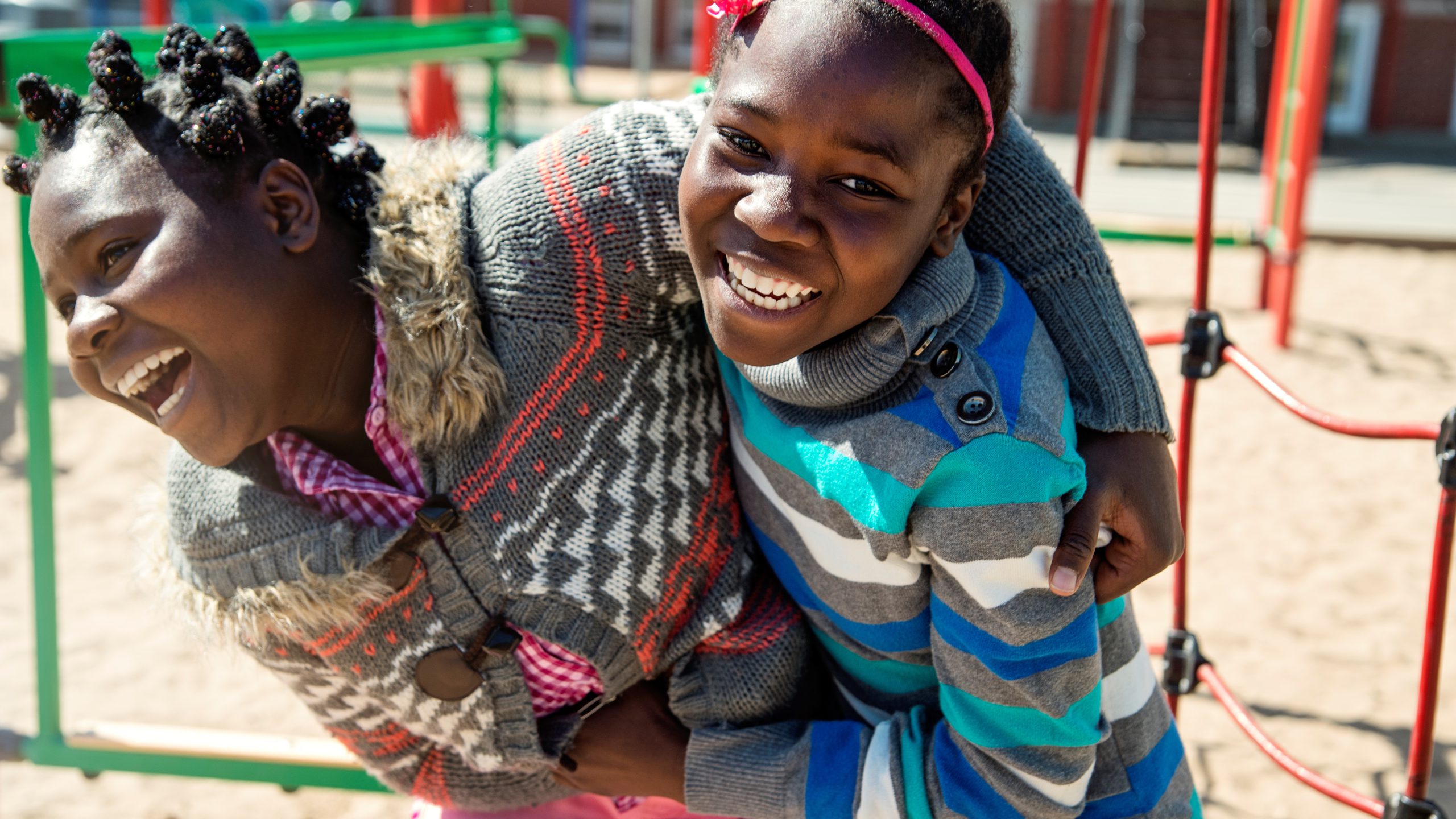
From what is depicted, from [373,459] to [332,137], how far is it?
14.0 inches

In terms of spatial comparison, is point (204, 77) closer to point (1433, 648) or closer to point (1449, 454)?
point (1449, 454)

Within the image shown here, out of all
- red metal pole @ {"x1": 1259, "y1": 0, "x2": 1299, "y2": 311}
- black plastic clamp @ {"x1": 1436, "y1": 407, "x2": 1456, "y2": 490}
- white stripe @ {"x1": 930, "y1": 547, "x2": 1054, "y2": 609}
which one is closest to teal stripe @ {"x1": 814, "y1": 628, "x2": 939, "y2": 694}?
white stripe @ {"x1": 930, "y1": 547, "x2": 1054, "y2": 609}

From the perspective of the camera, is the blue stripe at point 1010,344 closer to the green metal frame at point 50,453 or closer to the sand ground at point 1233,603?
the sand ground at point 1233,603

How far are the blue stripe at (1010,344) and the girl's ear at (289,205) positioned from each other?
2.21 ft

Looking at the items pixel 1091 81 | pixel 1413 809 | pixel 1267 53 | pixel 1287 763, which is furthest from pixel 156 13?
pixel 1267 53

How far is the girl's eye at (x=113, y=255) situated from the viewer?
1.11 m

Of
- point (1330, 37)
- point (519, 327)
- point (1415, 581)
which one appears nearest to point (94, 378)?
point (519, 327)

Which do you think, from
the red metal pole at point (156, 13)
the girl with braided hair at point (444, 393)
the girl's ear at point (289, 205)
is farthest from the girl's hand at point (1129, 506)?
the red metal pole at point (156, 13)

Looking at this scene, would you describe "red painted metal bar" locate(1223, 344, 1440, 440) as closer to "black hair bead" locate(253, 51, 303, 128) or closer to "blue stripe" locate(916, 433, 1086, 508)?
"blue stripe" locate(916, 433, 1086, 508)

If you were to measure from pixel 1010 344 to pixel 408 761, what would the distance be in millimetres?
852

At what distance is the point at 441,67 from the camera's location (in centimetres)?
613

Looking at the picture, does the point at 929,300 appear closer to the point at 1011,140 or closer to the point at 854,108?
the point at 854,108

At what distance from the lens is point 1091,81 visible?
8.22 ft

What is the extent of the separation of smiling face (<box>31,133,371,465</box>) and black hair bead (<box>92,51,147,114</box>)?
0.13 feet
